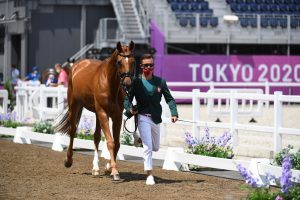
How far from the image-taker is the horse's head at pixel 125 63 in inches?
473

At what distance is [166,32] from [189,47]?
10.2ft

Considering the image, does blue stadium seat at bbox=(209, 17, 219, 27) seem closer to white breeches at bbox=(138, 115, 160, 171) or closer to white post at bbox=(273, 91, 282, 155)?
white post at bbox=(273, 91, 282, 155)

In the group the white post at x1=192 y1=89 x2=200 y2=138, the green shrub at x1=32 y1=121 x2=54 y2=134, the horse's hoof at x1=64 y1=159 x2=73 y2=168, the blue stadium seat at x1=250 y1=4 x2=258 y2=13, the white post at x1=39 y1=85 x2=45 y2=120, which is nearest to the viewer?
the horse's hoof at x1=64 y1=159 x2=73 y2=168

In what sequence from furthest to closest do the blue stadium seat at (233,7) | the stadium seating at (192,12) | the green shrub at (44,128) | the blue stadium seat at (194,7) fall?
the blue stadium seat at (233,7)
the blue stadium seat at (194,7)
the stadium seating at (192,12)
the green shrub at (44,128)

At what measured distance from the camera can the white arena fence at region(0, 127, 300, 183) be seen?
1198 cm

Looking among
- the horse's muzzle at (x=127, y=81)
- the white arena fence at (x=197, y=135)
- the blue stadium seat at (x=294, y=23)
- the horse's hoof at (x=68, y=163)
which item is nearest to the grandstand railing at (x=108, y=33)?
the blue stadium seat at (x=294, y=23)

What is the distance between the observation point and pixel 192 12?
126 ft

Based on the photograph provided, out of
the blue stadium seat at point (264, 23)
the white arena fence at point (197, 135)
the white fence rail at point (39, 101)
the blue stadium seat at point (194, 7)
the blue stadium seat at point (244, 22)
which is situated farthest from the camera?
the blue stadium seat at point (194, 7)

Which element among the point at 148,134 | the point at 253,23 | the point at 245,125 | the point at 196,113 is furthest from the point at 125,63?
the point at 253,23

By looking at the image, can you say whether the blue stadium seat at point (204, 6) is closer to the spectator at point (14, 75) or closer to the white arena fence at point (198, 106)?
the spectator at point (14, 75)

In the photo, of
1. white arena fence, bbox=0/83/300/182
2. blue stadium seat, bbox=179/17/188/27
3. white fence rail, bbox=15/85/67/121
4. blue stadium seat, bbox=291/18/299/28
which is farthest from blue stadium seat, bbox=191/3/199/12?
white arena fence, bbox=0/83/300/182

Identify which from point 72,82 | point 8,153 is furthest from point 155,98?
point 8,153

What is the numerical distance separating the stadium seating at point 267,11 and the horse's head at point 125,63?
25241mm

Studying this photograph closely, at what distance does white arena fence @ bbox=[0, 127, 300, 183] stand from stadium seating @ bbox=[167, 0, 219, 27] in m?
17.1
